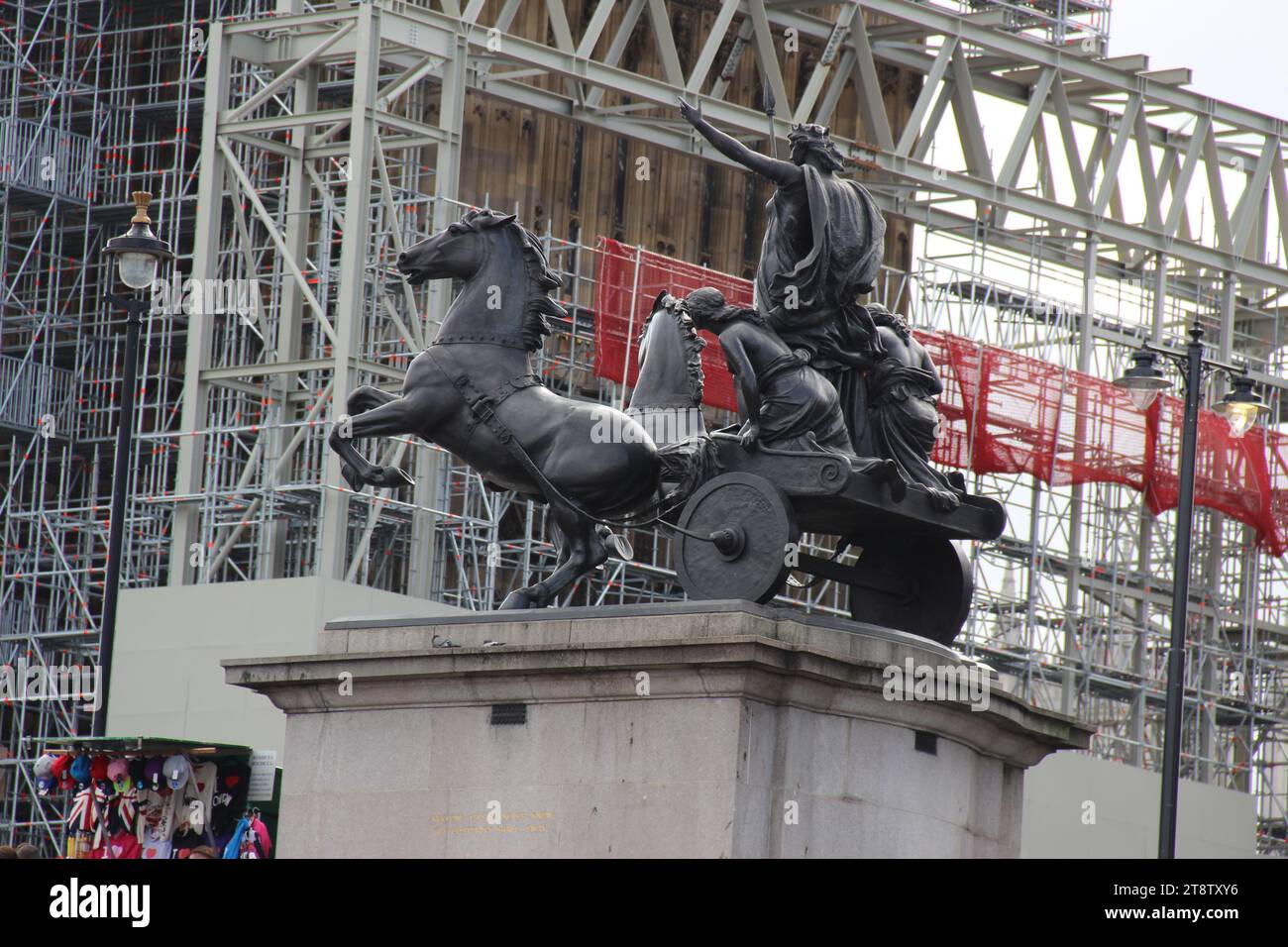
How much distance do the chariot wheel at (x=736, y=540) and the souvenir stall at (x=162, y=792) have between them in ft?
24.4

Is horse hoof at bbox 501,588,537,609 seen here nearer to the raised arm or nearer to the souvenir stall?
the raised arm

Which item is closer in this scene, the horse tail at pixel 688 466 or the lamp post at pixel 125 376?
the horse tail at pixel 688 466

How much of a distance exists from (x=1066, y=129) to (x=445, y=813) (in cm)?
3222

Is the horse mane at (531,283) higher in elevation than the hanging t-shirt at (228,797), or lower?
higher

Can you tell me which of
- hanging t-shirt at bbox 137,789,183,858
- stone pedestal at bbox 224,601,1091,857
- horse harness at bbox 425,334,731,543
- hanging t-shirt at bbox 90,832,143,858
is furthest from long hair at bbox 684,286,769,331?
hanging t-shirt at bbox 137,789,183,858

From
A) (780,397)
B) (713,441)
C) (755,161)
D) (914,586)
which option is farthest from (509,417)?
(914,586)

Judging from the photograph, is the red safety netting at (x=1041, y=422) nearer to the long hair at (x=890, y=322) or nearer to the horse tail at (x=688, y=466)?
the long hair at (x=890, y=322)

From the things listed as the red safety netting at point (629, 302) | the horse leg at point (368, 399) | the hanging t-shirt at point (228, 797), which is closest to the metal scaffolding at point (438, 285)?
the red safety netting at point (629, 302)

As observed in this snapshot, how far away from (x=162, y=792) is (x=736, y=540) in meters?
8.50

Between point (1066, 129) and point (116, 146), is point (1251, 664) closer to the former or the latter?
point (1066, 129)

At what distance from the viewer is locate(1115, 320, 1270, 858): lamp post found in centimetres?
2472

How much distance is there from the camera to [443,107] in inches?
1580

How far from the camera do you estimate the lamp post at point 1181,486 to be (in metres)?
24.7
